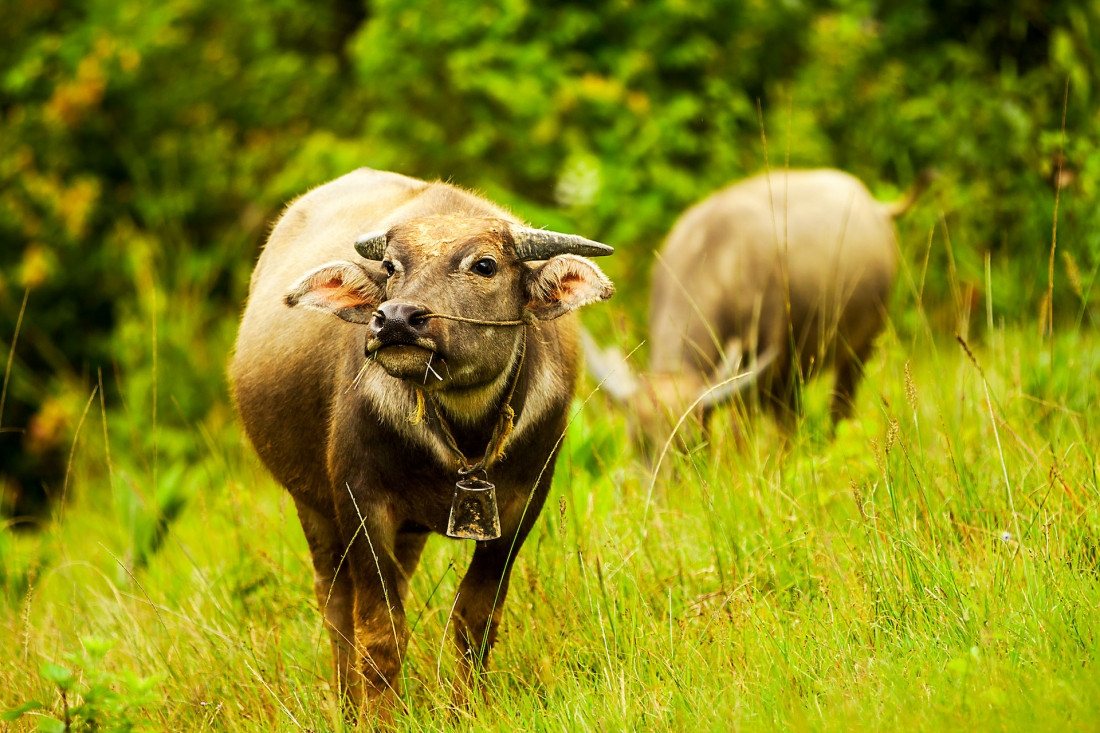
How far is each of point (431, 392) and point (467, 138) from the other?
693cm

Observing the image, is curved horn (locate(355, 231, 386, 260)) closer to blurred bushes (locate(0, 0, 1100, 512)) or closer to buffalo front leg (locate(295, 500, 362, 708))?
buffalo front leg (locate(295, 500, 362, 708))

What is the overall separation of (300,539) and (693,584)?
2.17 m

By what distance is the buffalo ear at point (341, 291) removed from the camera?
333 cm

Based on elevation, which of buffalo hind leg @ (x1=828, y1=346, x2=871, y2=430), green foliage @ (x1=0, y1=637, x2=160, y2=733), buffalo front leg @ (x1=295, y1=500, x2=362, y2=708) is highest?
green foliage @ (x1=0, y1=637, x2=160, y2=733)

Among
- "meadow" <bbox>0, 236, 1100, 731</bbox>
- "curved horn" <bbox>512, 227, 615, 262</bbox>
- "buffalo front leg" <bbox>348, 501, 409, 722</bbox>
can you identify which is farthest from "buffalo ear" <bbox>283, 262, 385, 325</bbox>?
"meadow" <bbox>0, 236, 1100, 731</bbox>

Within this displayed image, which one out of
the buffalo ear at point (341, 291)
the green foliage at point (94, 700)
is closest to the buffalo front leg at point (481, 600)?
the buffalo ear at point (341, 291)

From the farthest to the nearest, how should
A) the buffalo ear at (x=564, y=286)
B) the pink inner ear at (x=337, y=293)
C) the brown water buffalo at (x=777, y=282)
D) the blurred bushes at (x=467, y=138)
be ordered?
the blurred bushes at (x=467, y=138) < the brown water buffalo at (x=777, y=282) < the pink inner ear at (x=337, y=293) < the buffalo ear at (x=564, y=286)

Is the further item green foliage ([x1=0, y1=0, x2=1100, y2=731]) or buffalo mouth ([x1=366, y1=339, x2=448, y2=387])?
green foliage ([x1=0, y1=0, x2=1100, y2=731])

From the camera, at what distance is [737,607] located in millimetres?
3551

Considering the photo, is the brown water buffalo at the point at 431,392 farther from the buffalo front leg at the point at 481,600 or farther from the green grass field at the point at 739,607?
the green grass field at the point at 739,607

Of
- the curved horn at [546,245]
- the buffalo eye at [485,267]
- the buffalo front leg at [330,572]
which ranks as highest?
the curved horn at [546,245]

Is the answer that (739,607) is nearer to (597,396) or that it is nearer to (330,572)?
(330,572)

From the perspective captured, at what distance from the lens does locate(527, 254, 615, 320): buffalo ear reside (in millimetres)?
3248

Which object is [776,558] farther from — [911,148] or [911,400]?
[911,148]
